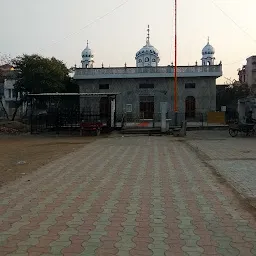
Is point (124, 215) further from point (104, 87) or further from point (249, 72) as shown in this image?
point (249, 72)

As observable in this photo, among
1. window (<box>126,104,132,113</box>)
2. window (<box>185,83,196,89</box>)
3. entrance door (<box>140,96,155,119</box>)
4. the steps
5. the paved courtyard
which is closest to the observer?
the paved courtyard

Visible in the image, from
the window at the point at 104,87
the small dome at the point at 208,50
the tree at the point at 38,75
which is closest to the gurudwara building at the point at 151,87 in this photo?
the window at the point at 104,87

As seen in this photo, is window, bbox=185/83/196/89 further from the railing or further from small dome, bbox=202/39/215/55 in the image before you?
small dome, bbox=202/39/215/55

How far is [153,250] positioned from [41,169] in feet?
22.7

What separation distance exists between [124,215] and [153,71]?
38.7 metres

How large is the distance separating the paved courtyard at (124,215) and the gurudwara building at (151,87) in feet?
112

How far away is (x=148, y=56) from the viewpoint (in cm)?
5597

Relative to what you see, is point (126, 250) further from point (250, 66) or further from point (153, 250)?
point (250, 66)

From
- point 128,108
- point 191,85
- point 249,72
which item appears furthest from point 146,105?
point 249,72

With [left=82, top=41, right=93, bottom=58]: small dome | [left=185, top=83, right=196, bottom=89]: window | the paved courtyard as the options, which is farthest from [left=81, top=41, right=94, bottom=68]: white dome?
the paved courtyard

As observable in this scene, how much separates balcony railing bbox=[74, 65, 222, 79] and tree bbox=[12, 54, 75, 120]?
7.72 feet

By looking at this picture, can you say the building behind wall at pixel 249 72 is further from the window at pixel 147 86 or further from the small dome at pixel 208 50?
the window at pixel 147 86

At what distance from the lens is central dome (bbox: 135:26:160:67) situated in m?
55.8

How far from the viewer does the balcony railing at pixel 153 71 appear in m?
43.6
